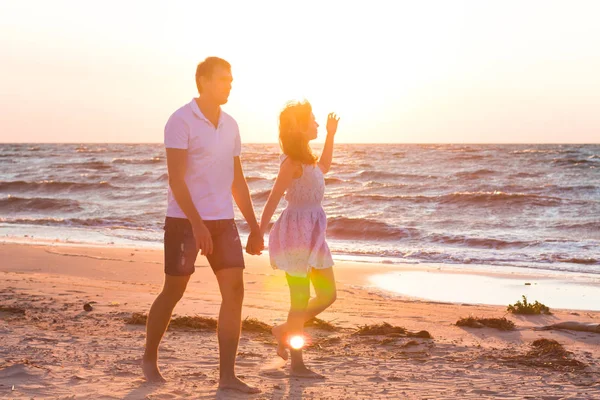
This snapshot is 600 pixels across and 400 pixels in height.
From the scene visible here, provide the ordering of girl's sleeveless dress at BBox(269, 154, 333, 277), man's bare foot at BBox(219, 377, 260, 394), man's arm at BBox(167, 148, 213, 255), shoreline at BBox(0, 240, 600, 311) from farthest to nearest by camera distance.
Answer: shoreline at BBox(0, 240, 600, 311) → girl's sleeveless dress at BBox(269, 154, 333, 277) → man's bare foot at BBox(219, 377, 260, 394) → man's arm at BBox(167, 148, 213, 255)

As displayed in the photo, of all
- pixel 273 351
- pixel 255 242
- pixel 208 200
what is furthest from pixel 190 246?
pixel 273 351

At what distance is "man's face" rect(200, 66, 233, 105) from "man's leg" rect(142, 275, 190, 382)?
1.12m

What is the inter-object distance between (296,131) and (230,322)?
4.34ft

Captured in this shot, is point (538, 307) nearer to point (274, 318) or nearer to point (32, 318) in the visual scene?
point (274, 318)

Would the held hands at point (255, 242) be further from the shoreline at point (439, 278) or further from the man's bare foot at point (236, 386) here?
the shoreline at point (439, 278)

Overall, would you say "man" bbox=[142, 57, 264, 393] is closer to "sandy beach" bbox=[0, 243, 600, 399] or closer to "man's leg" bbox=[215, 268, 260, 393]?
"man's leg" bbox=[215, 268, 260, 393]

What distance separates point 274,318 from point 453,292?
3426mm

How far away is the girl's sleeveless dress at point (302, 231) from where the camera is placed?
4.93 m

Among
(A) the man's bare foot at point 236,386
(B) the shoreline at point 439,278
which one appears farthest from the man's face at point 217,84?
(B) the shoreline at point 439,278

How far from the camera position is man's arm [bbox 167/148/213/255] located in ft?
13.7

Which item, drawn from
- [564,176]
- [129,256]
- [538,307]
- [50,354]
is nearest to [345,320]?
[538,307]

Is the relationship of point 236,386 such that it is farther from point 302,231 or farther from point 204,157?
point 204,157

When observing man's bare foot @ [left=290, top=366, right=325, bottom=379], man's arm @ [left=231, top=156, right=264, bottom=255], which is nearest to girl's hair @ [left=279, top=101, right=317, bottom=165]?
man's arm @ [left=231, top=156, right=264, bottom=255]

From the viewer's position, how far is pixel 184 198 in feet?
13.7
